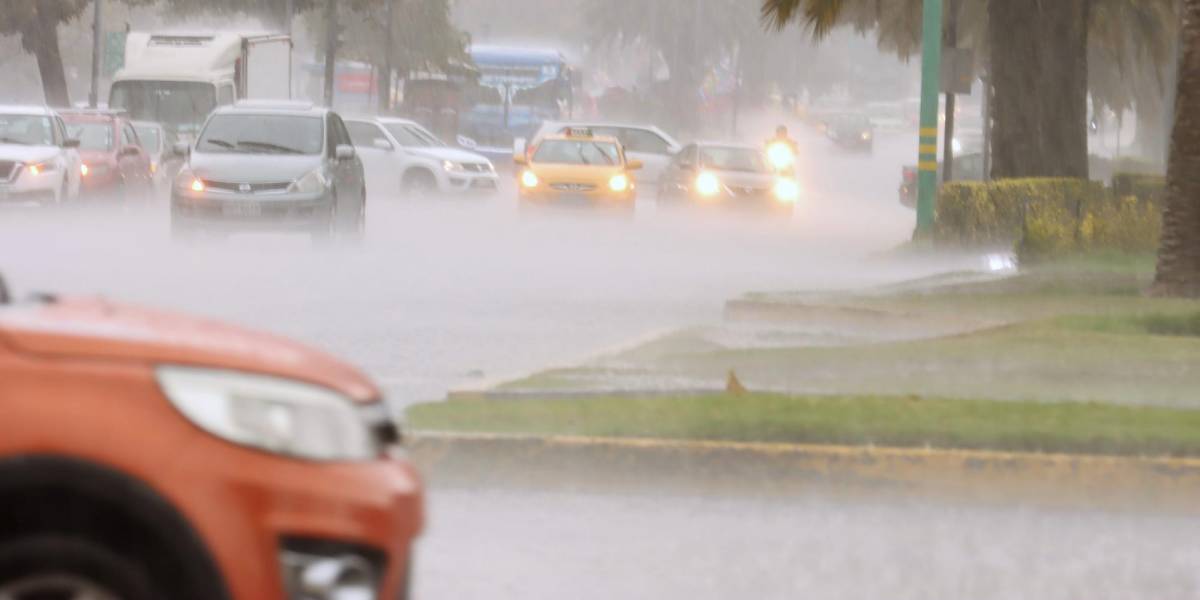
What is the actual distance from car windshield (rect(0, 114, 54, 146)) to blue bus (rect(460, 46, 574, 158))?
29.0 metres

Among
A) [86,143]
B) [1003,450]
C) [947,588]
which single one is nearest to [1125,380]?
[1003,450]

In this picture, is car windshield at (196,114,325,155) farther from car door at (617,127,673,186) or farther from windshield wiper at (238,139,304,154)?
car door at (617,127,673,186)

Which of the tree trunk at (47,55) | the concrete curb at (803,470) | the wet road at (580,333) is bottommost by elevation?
the wet road at (580,333)

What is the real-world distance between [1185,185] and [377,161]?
2344 centimetres

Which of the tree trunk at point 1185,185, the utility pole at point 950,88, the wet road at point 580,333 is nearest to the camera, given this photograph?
the wet road at point 580,333

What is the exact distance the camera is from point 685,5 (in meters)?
102

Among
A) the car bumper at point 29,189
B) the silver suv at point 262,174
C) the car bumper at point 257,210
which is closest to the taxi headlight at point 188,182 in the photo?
the silver suv at point 262,174

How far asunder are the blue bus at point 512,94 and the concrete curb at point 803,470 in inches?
2034

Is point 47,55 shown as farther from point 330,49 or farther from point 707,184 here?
point 707,184

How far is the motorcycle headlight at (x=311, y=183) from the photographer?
25.6m

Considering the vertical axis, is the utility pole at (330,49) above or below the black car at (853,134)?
above

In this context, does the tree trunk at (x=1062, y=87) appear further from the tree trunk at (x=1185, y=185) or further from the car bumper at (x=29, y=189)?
the car bumper at (x=29, y=189)

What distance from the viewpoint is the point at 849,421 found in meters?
10.2

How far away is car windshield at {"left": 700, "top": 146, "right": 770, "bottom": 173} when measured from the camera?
37.9 metres
